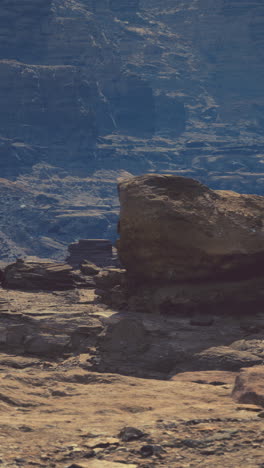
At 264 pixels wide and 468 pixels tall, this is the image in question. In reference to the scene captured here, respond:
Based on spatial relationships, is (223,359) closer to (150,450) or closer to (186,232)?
(186,232)

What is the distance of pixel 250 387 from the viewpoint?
31.7 feet

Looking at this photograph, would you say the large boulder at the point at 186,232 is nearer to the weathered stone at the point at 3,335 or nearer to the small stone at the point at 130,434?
the weathered stone at the point at 3,335

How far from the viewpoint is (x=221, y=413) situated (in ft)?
28.6

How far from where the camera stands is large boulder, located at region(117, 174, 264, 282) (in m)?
15.3

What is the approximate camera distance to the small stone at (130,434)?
7590 mm

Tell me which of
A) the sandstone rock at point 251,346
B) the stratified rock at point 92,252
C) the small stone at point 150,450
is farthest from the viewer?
the stratified rock at point 92,252

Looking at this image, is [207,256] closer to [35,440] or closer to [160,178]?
[160,178]

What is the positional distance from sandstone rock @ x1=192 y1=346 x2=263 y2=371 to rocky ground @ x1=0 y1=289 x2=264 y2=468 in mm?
20

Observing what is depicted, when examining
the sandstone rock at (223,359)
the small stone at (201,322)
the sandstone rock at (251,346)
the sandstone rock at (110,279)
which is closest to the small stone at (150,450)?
the sandstone rock at (223,359)

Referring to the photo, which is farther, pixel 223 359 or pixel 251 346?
pixel 251 346

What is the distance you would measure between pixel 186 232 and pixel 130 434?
8.20 m

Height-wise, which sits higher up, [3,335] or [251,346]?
[251,346]

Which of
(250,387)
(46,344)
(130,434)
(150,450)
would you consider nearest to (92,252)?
(46,344)

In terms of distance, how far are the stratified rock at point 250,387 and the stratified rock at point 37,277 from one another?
1087cm
